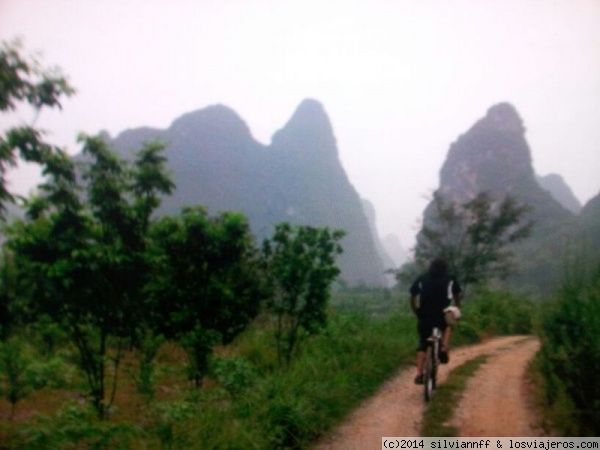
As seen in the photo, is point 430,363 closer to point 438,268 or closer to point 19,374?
point 438,268

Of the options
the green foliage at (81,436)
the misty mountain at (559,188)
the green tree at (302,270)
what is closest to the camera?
the green foliage at (81,436)

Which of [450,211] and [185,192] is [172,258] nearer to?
[450,211]

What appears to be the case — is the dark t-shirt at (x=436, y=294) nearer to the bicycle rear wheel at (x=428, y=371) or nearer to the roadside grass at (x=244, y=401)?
the bicycle rear wheel at (x=428, y=371)

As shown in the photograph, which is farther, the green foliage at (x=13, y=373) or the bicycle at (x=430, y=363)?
the green foliage at (x=13, y=373)

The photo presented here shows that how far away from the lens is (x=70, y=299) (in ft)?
18.7

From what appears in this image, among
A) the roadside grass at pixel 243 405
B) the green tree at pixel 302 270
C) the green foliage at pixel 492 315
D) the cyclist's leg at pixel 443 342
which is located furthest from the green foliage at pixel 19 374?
the green foliage at pixel 492 315

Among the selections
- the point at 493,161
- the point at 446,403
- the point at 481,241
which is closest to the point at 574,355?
the point at 446,403

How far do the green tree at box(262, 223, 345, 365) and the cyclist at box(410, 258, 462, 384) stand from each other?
1598mm

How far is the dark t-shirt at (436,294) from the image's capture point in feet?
19.4

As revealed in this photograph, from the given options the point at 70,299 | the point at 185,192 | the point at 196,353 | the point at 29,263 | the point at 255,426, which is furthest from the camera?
the point at 185,192

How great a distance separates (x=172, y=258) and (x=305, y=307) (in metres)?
2.16

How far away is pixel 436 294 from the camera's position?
19.4 feet

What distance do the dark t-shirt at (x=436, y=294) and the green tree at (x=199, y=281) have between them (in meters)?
2.32

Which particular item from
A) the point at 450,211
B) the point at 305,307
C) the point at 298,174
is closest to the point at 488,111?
the point at 298,174
